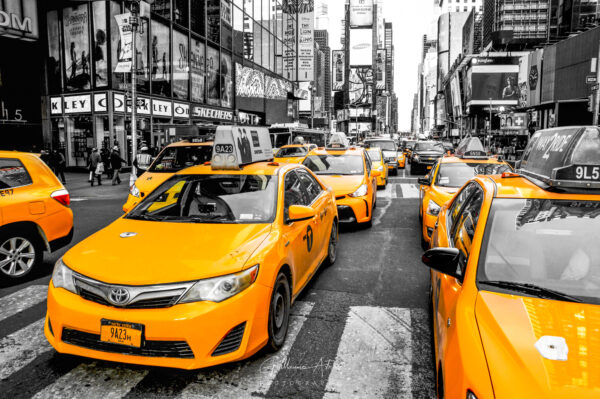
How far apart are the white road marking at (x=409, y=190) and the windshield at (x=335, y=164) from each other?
5.06m

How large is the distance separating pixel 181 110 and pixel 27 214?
27.4m

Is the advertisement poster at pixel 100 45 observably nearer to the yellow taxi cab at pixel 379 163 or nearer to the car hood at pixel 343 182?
the yellow taxi cab at pixel 379 163

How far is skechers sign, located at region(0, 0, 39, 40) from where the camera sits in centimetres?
2311

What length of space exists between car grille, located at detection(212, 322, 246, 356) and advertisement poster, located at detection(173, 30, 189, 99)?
30184 mm

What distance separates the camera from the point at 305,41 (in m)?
55.2

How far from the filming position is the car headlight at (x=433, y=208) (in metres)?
7.82

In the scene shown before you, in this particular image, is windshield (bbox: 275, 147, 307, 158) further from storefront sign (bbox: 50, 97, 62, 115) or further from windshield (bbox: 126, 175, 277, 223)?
windshield (bbox: 126, 175, 277, 223)

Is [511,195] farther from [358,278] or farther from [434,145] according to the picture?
[434,145]

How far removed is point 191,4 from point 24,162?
30338 millimetres

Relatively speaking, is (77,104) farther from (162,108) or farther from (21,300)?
(21,300)

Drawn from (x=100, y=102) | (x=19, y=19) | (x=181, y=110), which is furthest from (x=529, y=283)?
(x=181, y=110)

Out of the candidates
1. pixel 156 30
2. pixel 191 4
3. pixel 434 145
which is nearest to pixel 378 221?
pixel 434 145

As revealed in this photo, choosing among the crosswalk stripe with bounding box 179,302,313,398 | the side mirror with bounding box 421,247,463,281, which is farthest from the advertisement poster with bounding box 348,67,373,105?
the side mirror with bounding box 421,247,463,281

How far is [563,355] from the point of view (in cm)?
226
